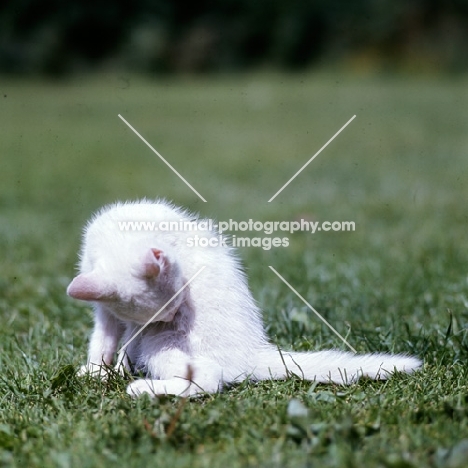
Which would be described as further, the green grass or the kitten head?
the kitten head

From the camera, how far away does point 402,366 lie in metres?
2.12

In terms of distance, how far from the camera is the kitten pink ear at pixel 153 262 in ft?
6.29

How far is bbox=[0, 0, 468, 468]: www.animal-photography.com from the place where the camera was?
1.75 metres

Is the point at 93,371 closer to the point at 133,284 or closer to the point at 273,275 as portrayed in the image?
the point at 133,284

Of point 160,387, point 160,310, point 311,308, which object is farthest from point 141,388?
point 311,308

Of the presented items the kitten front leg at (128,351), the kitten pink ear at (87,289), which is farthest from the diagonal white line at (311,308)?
the kitten pink ear at (87,289)

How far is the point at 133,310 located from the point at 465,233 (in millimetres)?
2826

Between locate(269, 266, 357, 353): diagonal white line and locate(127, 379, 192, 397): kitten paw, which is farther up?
locate(127, 379, 192, 397): kitten paw

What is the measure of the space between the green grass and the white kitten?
0.06m

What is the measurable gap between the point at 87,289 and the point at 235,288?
46 centimetres

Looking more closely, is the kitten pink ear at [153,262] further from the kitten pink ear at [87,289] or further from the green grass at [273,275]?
the green grass at [273,275]

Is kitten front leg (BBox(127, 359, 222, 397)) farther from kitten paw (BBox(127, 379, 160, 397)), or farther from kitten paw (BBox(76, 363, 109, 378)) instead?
kitten paw (BBox(76, 363, 109, 378))

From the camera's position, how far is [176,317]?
2.09m

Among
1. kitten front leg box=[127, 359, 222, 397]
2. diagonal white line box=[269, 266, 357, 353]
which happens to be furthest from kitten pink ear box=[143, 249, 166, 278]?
diagonal white line box=[269, 266, 357, 353]
